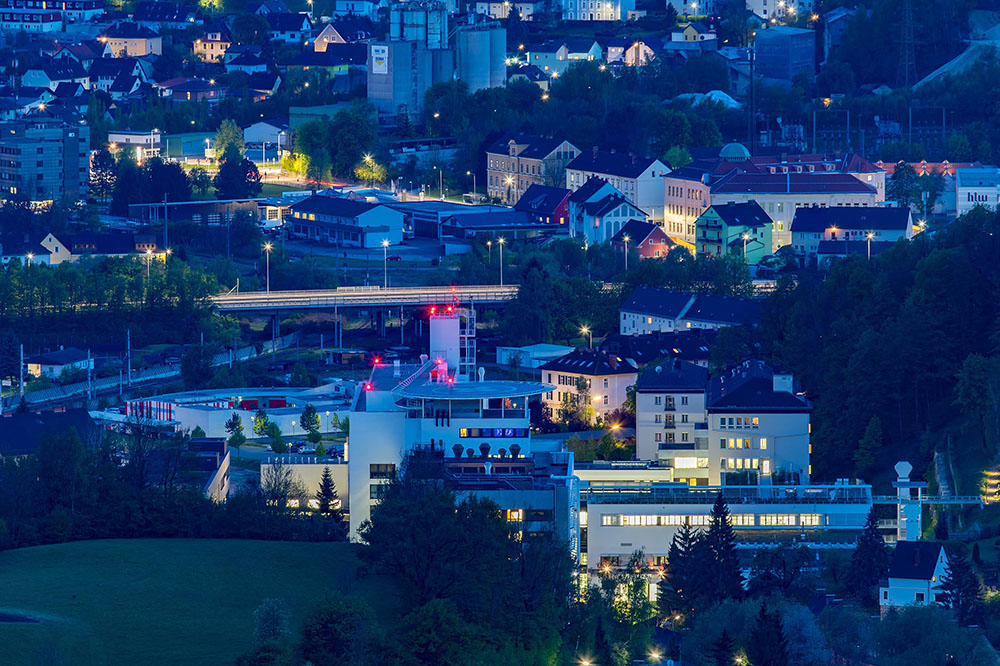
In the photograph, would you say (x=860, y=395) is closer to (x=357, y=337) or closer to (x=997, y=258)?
(x=997, y=258)

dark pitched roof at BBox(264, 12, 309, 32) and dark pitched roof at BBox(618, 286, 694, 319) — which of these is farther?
dark pitched roof at BBox(264, 12, 309, 32)

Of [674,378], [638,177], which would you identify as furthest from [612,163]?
[674,378]

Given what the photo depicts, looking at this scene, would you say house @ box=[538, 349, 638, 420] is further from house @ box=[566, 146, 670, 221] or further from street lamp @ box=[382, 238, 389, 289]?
house @ box=[566, 146, 670, 221]

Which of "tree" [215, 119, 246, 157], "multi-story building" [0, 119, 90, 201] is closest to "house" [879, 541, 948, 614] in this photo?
"multi-story building" [0, 119, 90, 201]

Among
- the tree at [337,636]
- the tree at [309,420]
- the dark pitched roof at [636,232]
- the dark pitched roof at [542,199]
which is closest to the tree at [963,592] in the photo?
the tree at [337,636]

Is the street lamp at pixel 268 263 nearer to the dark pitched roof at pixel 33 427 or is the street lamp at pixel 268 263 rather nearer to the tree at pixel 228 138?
the dark pitched roof at pixel 33 427
